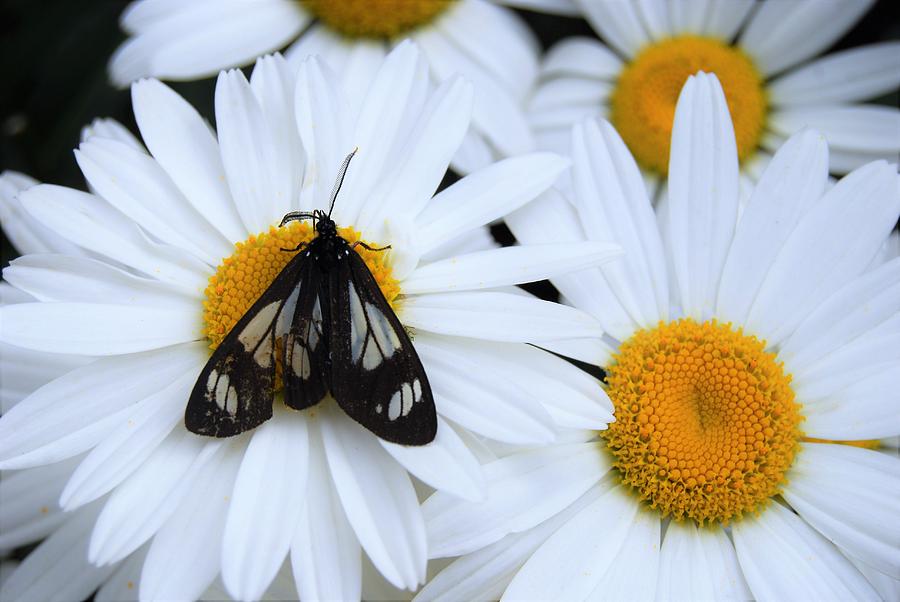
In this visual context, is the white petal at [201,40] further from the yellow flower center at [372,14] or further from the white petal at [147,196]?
the white petal at [147,196]

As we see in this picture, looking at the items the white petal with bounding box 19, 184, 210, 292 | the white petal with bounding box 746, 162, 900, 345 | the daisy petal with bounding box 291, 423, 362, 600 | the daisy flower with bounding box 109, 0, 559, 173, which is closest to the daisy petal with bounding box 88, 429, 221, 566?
the daisy petal with bounding box 291, 423, 362, 600

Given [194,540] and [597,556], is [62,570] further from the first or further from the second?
[597,556]

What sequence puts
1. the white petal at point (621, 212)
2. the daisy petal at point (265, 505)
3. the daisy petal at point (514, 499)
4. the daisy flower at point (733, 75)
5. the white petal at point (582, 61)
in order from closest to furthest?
the daisy petal at point (265, 505) < the daisy petal at point (514, 499) < the white petal at point (621, 212) < the daisy flower at point (733, 75) < the white petal at point (582, 61)

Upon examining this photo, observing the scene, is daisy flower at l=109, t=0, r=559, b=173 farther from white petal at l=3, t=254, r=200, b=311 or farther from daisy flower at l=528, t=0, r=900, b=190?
white petal at l=3, t=254, r=200, b=311

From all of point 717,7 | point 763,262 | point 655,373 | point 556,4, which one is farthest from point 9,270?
point 717,7

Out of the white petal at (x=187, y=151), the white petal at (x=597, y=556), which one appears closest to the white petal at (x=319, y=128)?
the white petal at (x=187, y=151)
